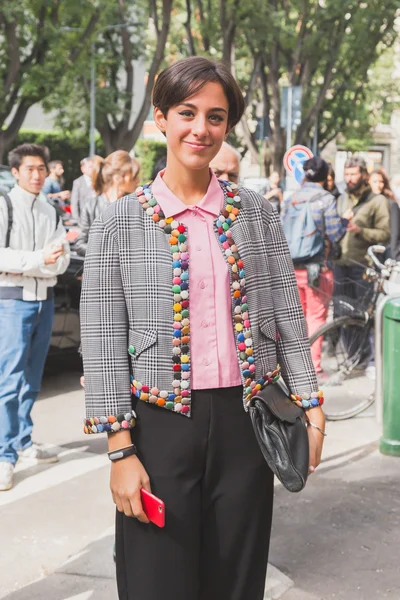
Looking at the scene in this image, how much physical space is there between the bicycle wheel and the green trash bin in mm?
1084

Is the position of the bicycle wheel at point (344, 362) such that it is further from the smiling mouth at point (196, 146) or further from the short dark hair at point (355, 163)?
the smiling mouth at point (196, 146)

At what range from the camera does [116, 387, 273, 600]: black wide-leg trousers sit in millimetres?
2389

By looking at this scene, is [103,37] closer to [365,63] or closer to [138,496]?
[365,63]

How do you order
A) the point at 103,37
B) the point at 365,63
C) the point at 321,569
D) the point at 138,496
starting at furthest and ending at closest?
the point at 365,63, the point at 103,37, the point at 321,569, the point at 138,496

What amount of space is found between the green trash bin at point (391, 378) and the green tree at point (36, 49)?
12705mm

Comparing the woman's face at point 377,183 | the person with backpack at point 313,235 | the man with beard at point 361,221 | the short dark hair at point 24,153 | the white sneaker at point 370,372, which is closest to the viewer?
the short dark hair at point 24,153

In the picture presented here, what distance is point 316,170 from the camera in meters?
7.74

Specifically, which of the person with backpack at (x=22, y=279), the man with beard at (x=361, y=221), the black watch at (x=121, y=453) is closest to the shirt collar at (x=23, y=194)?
the person with backpack at (x=22, y=279)

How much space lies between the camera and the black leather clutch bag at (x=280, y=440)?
7.85ft

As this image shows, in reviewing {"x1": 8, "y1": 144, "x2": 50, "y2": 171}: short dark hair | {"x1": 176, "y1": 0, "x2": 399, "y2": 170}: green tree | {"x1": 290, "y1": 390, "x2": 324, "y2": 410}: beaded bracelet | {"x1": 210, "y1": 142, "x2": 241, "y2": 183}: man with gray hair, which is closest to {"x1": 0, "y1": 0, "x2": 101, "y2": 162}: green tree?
{"x1": 176, "y1": 0, "x2": 399, "y2": 170}: green tree

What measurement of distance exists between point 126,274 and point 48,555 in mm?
2240

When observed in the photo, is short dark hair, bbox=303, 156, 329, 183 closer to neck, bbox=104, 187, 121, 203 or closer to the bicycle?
the bicycle

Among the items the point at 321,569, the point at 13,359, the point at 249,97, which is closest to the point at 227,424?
the point at 321,569

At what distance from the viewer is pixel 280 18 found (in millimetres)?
22031
